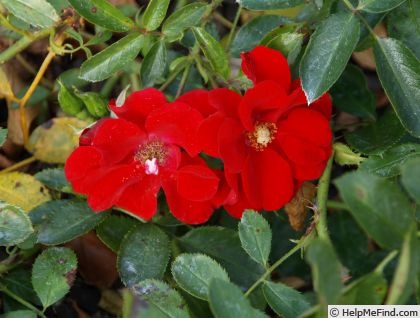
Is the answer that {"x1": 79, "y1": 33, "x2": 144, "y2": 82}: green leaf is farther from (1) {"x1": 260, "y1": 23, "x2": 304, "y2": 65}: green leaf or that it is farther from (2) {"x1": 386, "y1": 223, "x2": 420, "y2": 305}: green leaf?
(2) {"x1": 386, "y1": 223, "x2": 420, "y2": 305}: green leaf

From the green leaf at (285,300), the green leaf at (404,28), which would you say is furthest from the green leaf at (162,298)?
the green leaf at (404,28)

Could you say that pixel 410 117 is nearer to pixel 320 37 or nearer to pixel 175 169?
pixel 320 37

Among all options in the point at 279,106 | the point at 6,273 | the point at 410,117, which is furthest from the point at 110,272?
the point at 410,117

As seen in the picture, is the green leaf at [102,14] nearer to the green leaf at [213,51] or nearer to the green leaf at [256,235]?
the green leaf at [213,51]

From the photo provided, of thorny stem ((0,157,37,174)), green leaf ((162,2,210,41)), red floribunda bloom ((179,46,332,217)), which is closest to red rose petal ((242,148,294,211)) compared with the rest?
red floribunda bloom ((179,46,332,217))

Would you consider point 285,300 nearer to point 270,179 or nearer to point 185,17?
point 270,179

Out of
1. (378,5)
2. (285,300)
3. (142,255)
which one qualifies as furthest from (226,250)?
(378,5)
